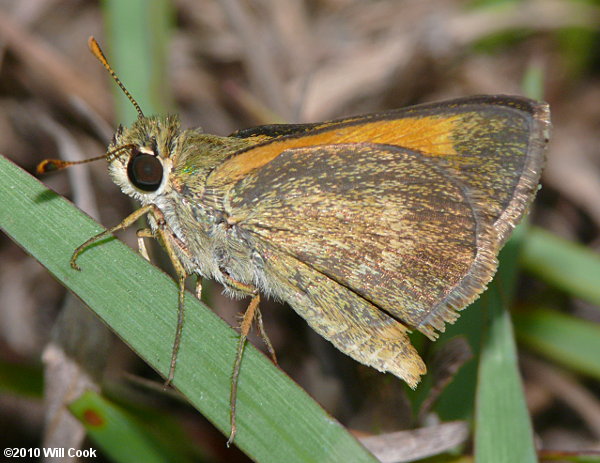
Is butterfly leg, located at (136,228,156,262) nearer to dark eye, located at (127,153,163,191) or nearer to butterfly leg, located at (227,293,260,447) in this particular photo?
dark eye, located at (127,153,163,191)

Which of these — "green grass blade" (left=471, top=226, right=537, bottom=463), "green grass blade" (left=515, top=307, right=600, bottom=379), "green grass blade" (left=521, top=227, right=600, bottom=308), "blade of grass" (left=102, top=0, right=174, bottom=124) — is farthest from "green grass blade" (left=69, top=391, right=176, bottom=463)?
"green grass blade" (left=521, top=227, right=600, bottom=308)

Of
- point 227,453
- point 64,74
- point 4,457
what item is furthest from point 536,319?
point 64,74

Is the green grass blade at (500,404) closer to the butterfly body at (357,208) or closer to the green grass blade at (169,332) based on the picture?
the butterfly body at (357,208)

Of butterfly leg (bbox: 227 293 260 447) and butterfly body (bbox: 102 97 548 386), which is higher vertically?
butterfly body (bbox: 102 97 548 386)

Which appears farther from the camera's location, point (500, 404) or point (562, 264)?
point (562, 264)

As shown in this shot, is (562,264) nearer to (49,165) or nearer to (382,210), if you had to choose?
(382,210)

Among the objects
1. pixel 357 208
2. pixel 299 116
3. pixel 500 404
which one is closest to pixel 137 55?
pixel 299 116

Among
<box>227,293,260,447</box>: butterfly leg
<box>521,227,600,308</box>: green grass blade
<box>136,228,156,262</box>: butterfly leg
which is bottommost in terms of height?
<box>521,227,600,308</box>: green grass blade
